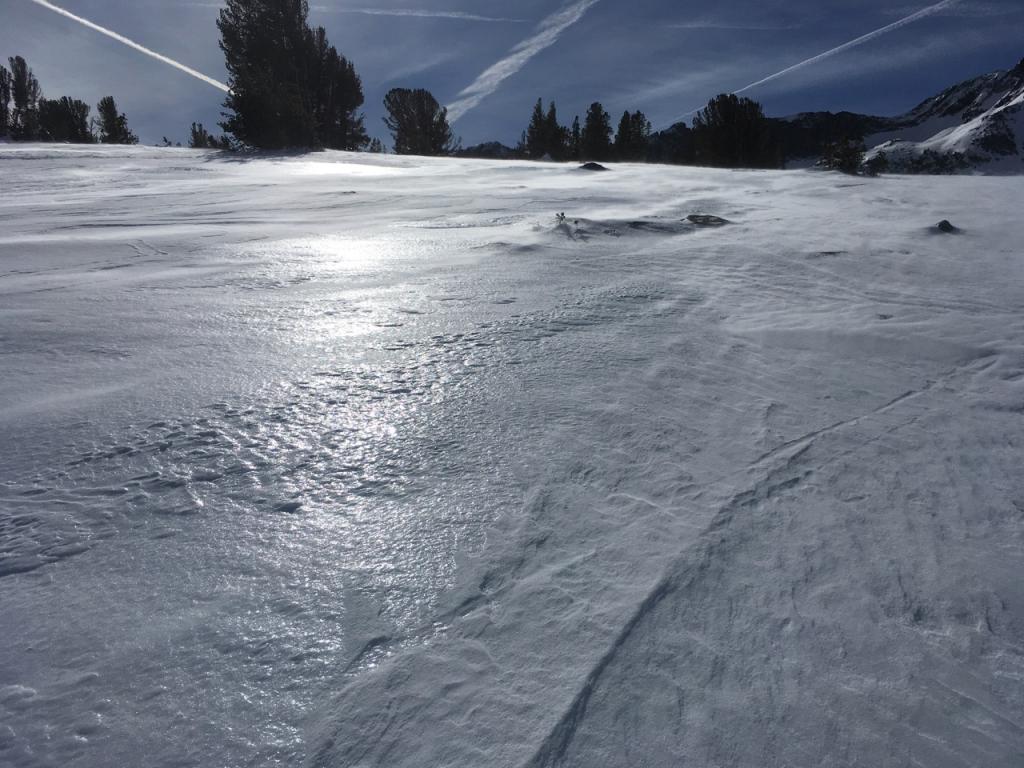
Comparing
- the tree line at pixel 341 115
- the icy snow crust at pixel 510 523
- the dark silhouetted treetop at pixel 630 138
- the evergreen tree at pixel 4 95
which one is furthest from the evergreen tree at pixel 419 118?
the icy snow crust at pixel 510 523

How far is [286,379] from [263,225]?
249cm

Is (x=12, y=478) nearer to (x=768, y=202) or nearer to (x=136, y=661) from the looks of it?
(x=136, y=661)

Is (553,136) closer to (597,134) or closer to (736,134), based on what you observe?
(597,134)

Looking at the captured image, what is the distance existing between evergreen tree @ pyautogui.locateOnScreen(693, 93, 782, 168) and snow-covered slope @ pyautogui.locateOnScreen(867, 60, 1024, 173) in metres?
3.85

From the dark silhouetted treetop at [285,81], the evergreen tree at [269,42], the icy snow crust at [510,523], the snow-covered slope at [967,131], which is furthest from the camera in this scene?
the snow-covered slope at [967,131]

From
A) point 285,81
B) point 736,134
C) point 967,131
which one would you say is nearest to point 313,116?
point 285,81

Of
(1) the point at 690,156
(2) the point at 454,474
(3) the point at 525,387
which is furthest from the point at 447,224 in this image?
(1) the point at 690,156

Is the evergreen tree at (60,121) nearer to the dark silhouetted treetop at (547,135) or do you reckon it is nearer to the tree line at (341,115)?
the tree line at (341,115)

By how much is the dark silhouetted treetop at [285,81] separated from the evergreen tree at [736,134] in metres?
14.2

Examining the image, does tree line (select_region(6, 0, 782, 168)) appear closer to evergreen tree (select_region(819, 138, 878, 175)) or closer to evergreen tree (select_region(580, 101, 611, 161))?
evergreen tree (select_region(580, 101, 611, 161))

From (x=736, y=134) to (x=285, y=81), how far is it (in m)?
16.7

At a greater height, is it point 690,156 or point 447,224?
point 690,156

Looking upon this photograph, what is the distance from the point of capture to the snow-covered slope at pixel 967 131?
30028mm

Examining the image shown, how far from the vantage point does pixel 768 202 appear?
4.32 m
